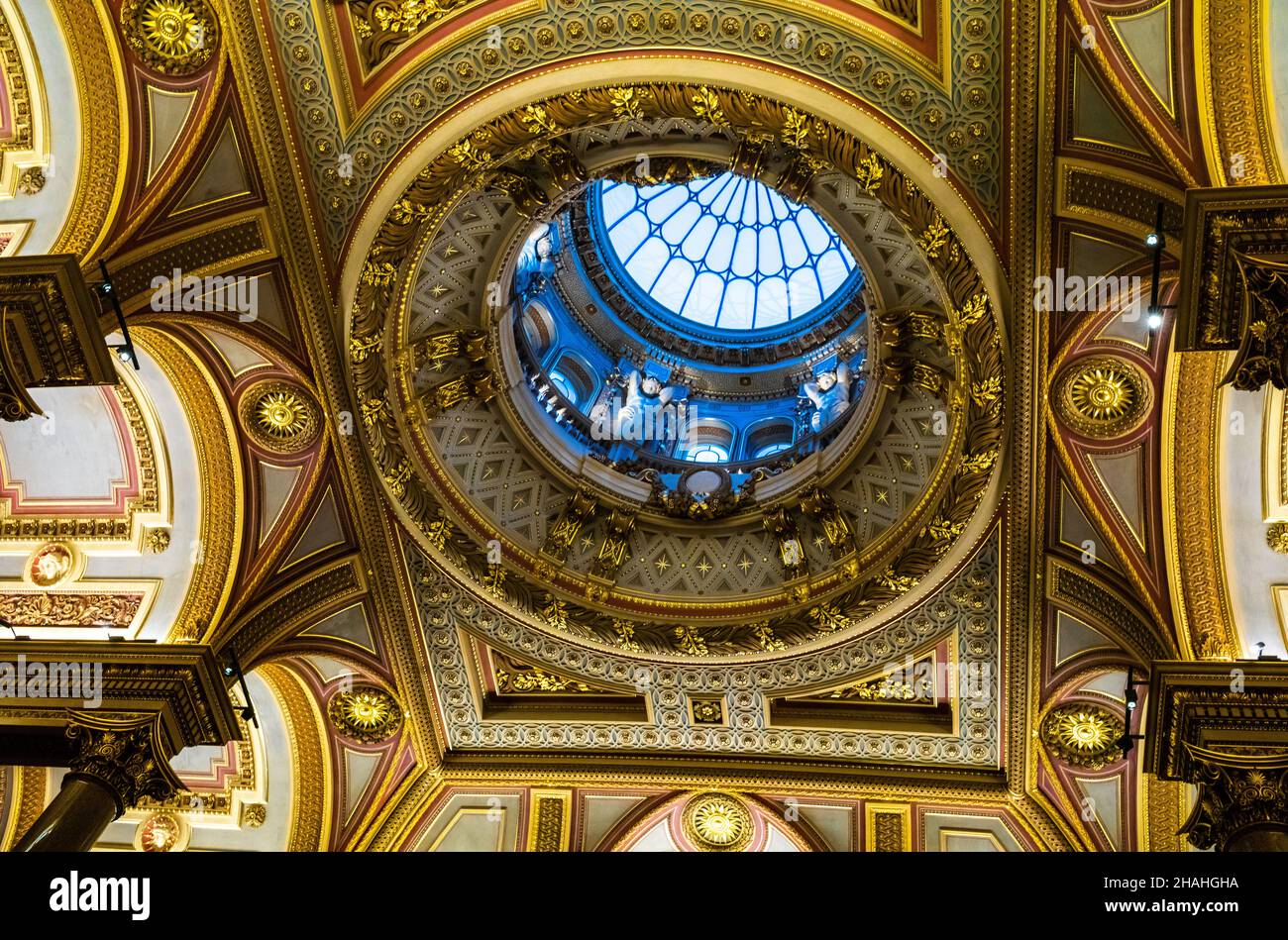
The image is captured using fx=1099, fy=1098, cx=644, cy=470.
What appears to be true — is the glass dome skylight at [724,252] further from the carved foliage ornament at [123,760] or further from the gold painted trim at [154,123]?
the carved foliage ornament at [123,760]

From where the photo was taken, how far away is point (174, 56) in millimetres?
9766

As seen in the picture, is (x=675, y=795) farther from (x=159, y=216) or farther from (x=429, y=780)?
(x=159, y=216)

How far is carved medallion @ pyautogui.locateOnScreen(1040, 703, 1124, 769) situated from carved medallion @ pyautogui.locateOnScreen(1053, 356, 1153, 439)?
146 inches

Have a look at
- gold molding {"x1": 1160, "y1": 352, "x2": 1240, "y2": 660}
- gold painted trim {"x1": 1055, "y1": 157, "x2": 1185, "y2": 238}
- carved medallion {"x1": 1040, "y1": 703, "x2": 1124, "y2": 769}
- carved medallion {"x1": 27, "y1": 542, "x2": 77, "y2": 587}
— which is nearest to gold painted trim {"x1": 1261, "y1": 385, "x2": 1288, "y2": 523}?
gold molding {"x1": 1160, "y1": 352, "x2": 1240, "y2": 660}

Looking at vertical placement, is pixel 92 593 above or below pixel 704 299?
below

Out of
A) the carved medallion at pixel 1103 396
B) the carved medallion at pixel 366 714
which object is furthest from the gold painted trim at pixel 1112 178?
the carved medallion at pixel 366 714

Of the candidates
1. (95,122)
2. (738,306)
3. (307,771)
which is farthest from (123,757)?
(738,306)

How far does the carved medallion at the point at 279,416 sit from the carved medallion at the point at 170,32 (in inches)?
138

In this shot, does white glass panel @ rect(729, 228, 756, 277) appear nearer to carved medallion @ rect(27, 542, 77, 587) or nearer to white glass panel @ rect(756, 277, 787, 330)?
white glass panel @ rect(756, 277, 787, 330)

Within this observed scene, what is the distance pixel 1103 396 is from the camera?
425 inches

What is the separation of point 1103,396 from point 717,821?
24.4ft

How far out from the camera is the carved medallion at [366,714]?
548 inches

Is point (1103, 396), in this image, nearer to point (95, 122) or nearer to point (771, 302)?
point (771, 302)

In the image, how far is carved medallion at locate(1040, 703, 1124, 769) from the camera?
41.8 ft
